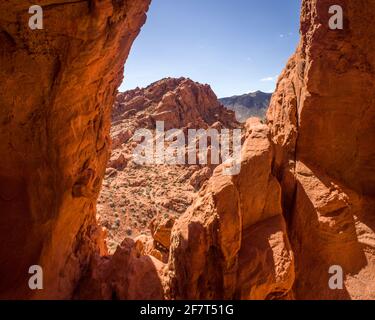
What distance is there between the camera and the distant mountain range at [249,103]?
4280 inches

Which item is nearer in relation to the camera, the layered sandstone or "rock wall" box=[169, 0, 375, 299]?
"rock wall" box=[169, 0, 375, 299]

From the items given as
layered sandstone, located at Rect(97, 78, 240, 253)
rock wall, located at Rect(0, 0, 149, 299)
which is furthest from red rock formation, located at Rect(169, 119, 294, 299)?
layered sandstone, located at Rect(97, 78, 240, 253)

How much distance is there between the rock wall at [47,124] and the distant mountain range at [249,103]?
100843 mm

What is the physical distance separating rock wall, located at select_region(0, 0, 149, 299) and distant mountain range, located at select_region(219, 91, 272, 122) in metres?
101

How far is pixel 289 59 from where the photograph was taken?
437 inches

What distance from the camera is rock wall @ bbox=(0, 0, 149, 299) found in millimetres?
6574

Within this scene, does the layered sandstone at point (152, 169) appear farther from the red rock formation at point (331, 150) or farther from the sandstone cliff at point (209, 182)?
the red rock formation at point (331, 150)

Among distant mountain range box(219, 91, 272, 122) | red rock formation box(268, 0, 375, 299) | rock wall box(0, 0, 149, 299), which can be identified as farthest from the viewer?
distant mountain range box(219, 91, 272, 122)

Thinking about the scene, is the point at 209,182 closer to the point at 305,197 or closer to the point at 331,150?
the point at 305,197

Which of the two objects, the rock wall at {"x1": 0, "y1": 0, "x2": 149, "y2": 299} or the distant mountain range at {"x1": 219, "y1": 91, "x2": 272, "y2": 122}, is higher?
the distant mountain range at {"x1": 219, "y1": 91, "x2": 272, "y2": 122}

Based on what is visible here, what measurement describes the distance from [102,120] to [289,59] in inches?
282

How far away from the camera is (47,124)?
7.12 meters

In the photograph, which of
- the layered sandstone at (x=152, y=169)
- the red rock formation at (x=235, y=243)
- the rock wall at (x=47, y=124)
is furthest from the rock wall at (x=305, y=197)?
the layered sandstone at (x=152, y=169)

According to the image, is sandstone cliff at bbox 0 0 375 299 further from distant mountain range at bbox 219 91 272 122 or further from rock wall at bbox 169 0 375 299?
distant mountain range at bbox 219 91 272 122
